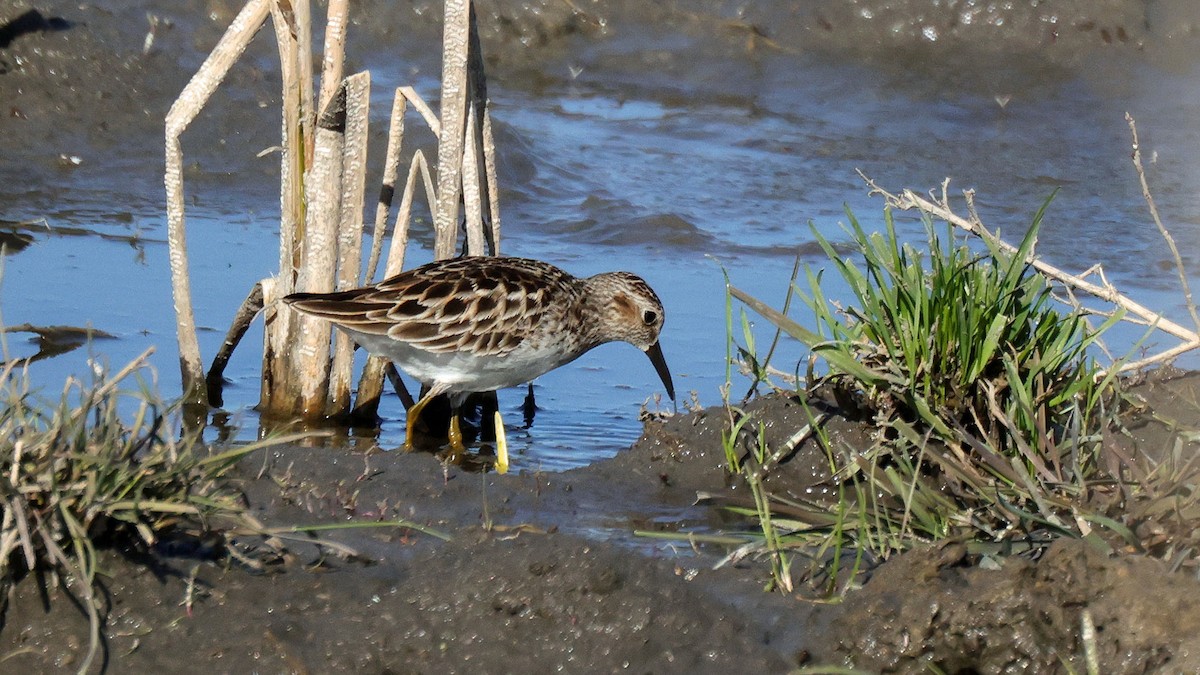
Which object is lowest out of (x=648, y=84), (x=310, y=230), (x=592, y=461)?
(x=592, y=461)

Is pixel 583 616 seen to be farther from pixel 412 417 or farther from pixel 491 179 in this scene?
pixel 491 179

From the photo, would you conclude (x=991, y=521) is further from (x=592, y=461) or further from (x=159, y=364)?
(x=159, y=364)

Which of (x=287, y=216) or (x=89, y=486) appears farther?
(x=287, y=216)

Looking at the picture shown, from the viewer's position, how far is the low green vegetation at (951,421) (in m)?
4.66

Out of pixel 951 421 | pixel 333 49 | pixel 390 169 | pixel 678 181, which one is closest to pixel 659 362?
pixel 390 169

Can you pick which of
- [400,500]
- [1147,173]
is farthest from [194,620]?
[1147,173]

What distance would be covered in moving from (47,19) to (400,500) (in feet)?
24.7

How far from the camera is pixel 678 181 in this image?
11.2 metres

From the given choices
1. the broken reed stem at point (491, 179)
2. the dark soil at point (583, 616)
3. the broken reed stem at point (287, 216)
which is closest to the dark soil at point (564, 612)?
the dark soil at point (583, 616)

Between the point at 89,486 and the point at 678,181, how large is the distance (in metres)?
7.82

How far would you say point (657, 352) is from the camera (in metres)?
7.88

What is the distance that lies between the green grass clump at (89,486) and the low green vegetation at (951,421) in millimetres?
1691

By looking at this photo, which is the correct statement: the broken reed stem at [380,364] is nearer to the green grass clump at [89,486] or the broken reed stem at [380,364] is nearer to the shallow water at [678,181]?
the shallow water at [678,181]

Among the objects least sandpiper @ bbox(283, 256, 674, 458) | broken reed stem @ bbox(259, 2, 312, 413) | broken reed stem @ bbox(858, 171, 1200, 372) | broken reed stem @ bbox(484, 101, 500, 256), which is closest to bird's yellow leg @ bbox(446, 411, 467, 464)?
least sandpiper @ bbox(283, 256, 674, 458)
